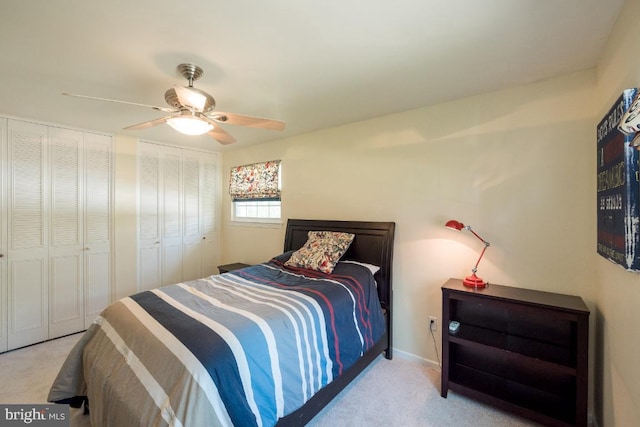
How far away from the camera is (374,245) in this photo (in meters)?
2.77

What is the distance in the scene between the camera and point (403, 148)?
271cm

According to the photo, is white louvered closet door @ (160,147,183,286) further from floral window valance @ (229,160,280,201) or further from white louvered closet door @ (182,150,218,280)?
floral window valance @ (229,160,280,201)

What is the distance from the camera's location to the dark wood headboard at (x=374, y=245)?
2641 mm

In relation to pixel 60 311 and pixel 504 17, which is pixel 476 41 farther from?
pixel 60 311

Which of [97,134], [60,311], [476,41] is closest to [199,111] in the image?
[476,41]

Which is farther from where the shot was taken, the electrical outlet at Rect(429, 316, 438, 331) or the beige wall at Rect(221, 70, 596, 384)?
the electrical outlet at Rect(429, 316, 438, 331)

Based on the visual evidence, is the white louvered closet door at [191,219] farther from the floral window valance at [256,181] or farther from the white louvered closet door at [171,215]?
the floral window valance at [256,181]

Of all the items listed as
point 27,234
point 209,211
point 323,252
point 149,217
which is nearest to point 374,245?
point 323,252

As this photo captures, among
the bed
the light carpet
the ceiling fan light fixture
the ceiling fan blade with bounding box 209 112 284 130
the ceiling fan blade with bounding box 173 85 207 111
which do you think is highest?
the ceiling fan blade with bounding box 173 85 207 111

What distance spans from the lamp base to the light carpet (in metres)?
0.85

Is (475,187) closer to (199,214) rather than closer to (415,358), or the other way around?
(415,358)

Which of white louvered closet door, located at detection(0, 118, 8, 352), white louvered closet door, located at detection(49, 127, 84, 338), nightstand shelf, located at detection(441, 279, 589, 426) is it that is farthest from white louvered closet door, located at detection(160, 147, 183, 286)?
nightstand shelf, located at detection(441, 279, 589, 426)

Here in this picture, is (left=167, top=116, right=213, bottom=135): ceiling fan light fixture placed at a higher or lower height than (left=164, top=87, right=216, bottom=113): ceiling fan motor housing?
lower

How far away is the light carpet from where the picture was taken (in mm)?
1884
